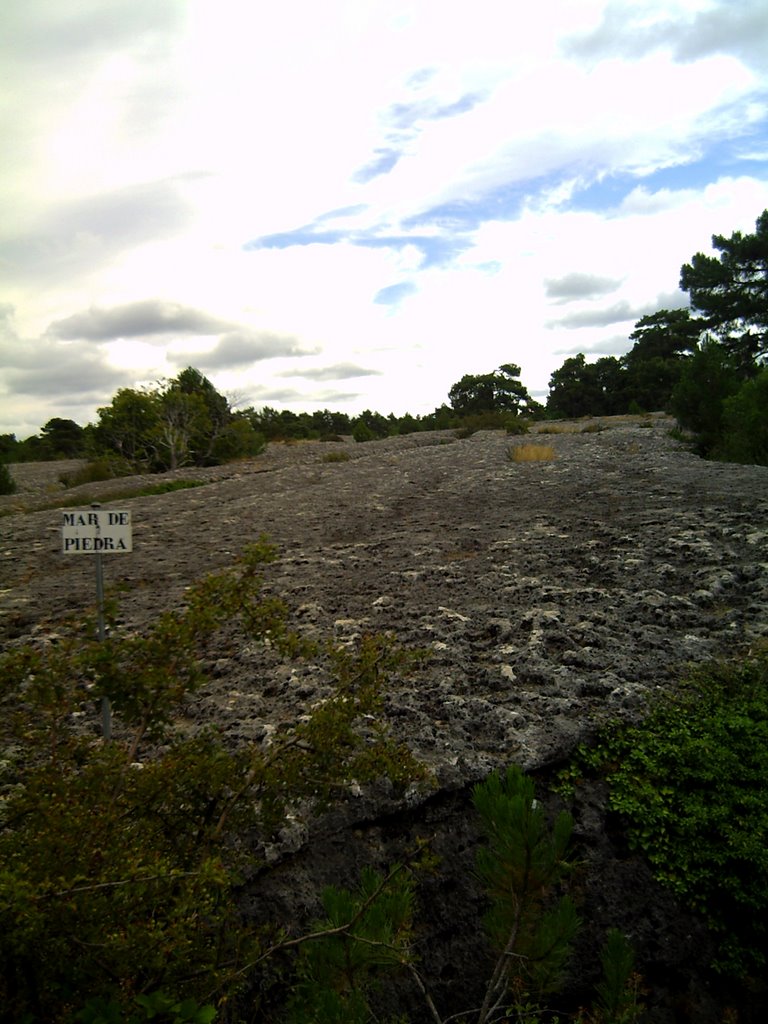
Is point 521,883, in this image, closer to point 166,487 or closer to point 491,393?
point 166,487

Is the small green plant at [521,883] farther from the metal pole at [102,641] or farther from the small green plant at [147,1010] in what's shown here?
the metal pole at [102,641]

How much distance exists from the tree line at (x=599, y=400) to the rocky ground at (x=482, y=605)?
7.51 meters

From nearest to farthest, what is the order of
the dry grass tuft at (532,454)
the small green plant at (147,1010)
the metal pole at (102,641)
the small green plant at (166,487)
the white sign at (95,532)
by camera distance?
the small green plant at (147,1010)
the metal pole at (102,641)
the white sign at (95,532)
the dry grass tuft at (532,454)
the small green plant at (166,487)

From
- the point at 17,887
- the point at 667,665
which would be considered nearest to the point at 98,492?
the point at 667,665

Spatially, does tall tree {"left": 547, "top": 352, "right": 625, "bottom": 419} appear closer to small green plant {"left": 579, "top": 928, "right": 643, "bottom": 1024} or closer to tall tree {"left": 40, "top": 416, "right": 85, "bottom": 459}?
tall tree {"left": 40, "top": 416, "right": 85, "bottom": 459}

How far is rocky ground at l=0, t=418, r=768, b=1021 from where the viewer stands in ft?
12.2

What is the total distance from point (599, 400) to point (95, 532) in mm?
69147

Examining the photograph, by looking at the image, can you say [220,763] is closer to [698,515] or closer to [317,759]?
Result: [317,759]

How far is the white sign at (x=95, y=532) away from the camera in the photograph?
500 centimetres

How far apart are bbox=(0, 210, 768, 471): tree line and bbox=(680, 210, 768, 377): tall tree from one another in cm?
6

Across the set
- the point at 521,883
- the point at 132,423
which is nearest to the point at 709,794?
the point at 521,883

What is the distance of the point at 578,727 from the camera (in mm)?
4352

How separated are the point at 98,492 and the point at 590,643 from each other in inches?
651

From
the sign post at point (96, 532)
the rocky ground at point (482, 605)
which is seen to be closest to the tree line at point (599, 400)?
the rocky ground at point (482, 605)
